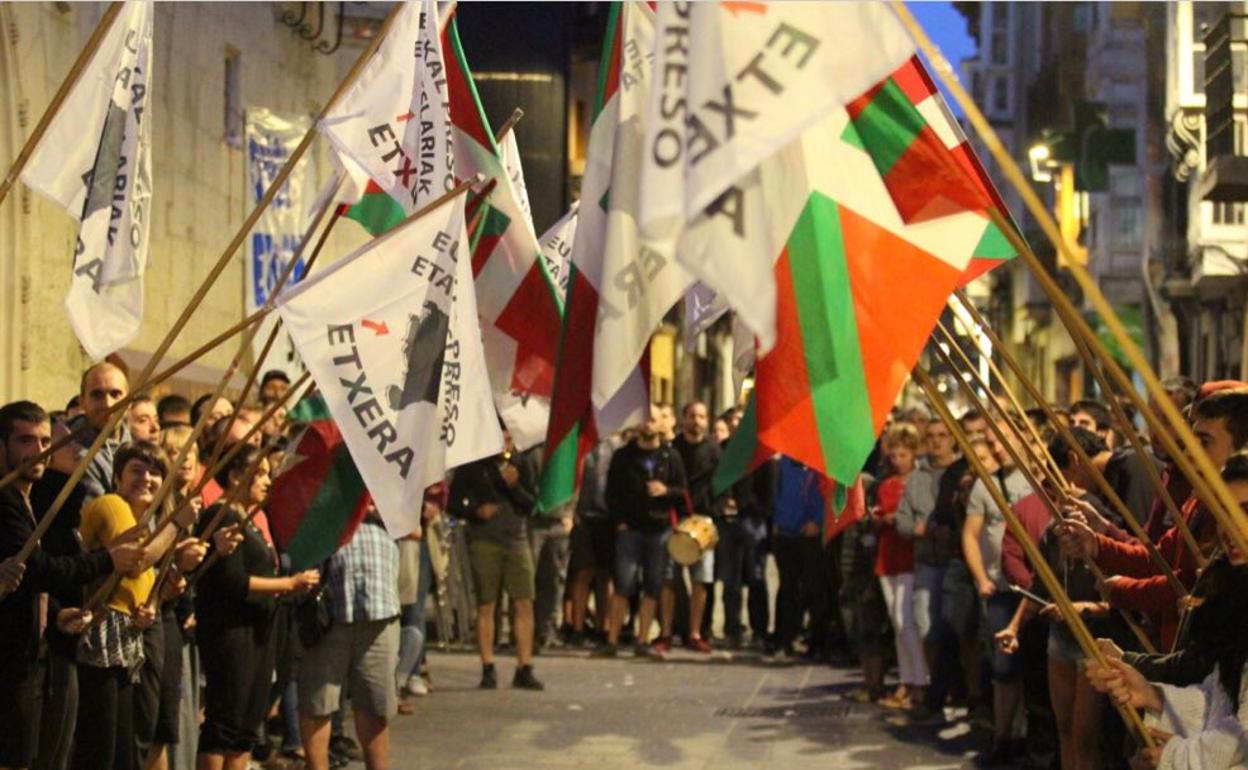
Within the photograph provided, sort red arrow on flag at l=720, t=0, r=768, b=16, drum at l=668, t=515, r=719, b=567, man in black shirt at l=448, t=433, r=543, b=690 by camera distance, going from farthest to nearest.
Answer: drum at l=668, t=515, r=719, b=567 → man in black shirt at l=448, t=433, r=543, b=690 → red arrow on flag at l=720, t=0, r=768, b=16

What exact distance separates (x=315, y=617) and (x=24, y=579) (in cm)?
252

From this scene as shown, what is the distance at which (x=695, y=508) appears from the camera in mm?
20250

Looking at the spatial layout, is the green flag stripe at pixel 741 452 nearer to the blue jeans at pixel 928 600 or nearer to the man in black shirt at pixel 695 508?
the blue jeans at pixel 928 600

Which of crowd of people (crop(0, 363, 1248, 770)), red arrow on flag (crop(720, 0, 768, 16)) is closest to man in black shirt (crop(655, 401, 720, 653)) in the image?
crowd of people (crop(0, 363, 1248, 770))

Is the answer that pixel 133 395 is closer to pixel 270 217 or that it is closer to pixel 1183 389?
pixel 1183 389

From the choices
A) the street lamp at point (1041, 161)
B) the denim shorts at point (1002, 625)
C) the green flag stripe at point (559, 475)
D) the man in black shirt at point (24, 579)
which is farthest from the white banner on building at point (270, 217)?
the street lamp at point (1041, 161)

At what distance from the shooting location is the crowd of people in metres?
8.35

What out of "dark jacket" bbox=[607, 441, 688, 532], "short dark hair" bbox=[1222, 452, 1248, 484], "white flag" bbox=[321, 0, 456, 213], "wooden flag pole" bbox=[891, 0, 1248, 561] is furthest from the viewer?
"dark jacket" bbox=[607, 441, 688, 532]

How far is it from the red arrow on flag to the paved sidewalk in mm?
7463

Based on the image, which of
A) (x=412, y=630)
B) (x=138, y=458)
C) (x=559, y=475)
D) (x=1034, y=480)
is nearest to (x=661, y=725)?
(x=412, y=630)

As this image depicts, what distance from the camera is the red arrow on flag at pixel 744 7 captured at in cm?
605

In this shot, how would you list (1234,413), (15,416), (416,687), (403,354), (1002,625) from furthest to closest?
(416,687) < (1002,625) < (15,416) < (403,354) < (1234,413)

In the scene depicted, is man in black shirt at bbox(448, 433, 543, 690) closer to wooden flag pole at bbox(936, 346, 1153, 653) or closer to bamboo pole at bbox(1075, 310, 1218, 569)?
wooden flag pole at bbox(936, 346, 1153, 653)

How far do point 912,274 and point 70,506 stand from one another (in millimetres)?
4086
